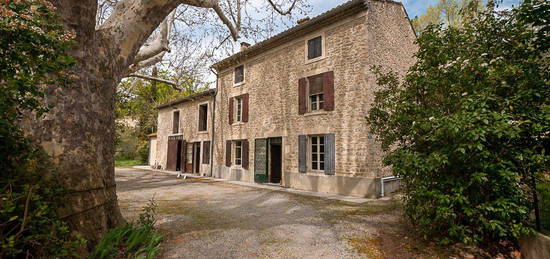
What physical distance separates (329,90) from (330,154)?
2415mm

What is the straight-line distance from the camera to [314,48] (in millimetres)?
10617

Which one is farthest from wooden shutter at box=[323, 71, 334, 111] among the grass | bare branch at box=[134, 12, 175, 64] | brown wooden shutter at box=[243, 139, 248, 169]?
the grass

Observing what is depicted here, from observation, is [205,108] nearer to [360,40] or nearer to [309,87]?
[309,87]

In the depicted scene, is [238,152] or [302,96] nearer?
[302,96]

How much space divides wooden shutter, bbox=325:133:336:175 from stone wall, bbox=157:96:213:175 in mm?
8218

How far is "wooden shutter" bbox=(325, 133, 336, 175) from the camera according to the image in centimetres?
941

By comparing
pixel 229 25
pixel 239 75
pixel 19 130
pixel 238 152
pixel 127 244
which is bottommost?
pixel 127 244

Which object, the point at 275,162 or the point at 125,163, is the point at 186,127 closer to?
the point at 275,162

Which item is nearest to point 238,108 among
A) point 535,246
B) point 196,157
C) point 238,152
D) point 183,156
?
point 238,152

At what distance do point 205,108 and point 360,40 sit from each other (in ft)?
36.4

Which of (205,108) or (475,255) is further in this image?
(205,108)

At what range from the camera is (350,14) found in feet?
30.9

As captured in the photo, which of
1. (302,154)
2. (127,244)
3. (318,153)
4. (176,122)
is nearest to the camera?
(127,244)

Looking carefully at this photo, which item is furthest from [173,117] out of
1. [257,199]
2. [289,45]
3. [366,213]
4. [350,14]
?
[366,213]
